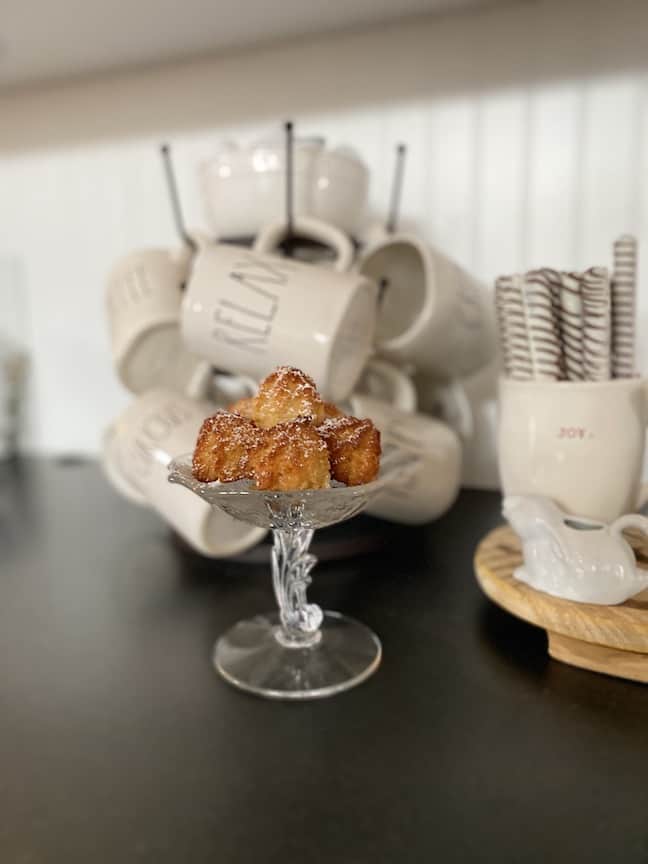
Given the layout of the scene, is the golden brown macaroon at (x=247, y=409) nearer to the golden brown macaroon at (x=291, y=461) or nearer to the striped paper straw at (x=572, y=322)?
the golden brown macaroon at (x=291, y=461)

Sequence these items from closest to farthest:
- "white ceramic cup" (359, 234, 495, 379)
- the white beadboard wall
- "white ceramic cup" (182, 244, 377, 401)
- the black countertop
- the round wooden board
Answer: the black countertop → the round wooden board → "white ceramic cup" (182, 244, 377, 401) → "white ceramic cup" (359, 234, 495, 379) → the white beadboard wall

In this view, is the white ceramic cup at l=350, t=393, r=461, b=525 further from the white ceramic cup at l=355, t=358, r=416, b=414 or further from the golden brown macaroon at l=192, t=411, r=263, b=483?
the golden brown macaroon at l=192, t=411, r=263, b=483

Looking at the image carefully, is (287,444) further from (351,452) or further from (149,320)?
(149,320)

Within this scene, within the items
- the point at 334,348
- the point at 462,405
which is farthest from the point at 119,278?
the point at 462,405

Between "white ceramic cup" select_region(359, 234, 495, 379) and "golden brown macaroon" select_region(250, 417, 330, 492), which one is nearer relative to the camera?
"golden brown macaroon" select_region(250, 417, 330, 492)

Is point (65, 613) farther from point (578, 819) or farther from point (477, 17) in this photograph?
point (477, 17)

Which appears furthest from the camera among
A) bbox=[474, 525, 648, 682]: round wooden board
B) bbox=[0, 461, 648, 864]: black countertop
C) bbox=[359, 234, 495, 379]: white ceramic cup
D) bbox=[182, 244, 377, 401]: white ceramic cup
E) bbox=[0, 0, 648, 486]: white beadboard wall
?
bbox=[0, 0, 648, 486]: white beadboard wall

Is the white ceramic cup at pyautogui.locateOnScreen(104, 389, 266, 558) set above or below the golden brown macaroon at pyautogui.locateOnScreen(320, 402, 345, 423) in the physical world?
below

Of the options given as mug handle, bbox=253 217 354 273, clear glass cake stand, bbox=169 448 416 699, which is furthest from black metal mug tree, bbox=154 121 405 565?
clear glass cake stand, bbox=169 448 416 699
